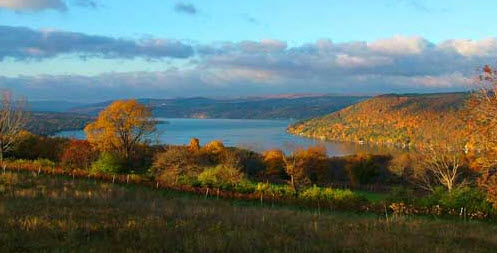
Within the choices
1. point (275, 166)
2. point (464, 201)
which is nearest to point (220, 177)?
point (464, 201)

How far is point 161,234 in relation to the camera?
9016 millimetres

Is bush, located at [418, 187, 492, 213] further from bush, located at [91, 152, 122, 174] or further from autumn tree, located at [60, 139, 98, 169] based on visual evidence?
autumn tree, located at [60, 139, 98, 169]

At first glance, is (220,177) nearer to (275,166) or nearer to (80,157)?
(80,157)

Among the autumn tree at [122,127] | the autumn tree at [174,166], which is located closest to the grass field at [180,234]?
the autumn tree at [174,166]

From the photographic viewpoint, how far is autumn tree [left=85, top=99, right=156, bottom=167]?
174ft

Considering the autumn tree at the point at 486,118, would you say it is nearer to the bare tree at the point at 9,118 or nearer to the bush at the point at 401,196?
the bush at the point at 401,196

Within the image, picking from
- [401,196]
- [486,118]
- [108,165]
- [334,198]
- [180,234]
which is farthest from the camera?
[108,165]

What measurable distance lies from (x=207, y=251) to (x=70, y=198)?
829cm

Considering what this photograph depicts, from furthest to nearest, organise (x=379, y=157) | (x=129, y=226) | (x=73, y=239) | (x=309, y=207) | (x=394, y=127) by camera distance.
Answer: (x=394, y=127)
(x=379, y=157)
(x=309, y=207)
(x=129, y=226)
(x=73, y=239)

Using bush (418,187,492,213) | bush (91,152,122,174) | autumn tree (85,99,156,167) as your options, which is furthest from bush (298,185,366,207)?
autumn tree (85,99,156,167)

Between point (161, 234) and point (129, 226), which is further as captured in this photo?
point (129, 226)

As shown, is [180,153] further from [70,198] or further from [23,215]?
[23,215]

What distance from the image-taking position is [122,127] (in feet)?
175

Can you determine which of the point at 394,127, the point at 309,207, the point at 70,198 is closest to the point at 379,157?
the point at 309,207
